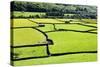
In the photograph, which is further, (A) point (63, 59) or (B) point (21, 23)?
(A) point (63, 59)

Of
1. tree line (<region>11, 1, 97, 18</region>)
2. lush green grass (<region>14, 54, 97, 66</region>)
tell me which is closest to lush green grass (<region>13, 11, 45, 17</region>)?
tree line (<region>11, 1, 97, 18</region>)

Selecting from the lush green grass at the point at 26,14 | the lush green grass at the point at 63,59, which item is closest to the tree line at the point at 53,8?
the lush green grass at the point at 26,14

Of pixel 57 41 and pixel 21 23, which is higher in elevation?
pixel 21 23

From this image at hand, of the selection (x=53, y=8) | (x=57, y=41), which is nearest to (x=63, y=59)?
(x=57, y=41)

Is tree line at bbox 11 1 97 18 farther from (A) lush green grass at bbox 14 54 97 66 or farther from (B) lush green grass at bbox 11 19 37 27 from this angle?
(A) lush green grass at bbox 14 54 97 66

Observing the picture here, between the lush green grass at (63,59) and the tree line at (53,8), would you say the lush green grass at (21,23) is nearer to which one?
the tree line at (53,8)

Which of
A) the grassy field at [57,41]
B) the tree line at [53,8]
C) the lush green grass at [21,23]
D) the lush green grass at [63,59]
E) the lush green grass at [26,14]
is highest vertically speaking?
the tree line at [53,8]

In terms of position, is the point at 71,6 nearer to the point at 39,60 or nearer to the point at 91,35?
the point at 91,35

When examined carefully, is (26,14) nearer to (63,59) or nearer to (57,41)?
(57,41)
